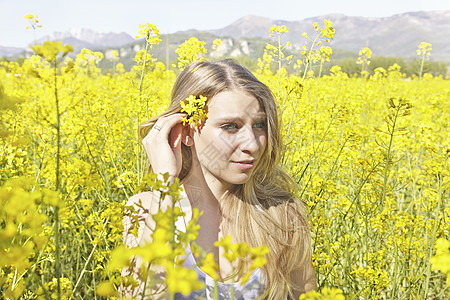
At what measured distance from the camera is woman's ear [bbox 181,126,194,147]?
1531mm

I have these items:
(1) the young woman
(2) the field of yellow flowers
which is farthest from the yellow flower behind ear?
(2) the field of yellow flowers

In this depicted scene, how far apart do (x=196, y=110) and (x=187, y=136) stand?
0.15m

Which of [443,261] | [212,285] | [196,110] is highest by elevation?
[196,110]

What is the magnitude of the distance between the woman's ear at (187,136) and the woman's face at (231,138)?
2.0 inches

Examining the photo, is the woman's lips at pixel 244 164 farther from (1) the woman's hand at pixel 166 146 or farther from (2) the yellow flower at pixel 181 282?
(2) the yellow flower at pixel 181 282

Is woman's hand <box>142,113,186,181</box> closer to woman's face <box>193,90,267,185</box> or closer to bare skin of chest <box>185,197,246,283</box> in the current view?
woman's face <box>193,90,267,185</box>

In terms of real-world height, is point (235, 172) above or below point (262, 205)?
above

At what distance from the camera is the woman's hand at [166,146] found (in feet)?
4.30

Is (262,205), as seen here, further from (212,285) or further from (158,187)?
(158,187)

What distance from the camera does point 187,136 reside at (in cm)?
154

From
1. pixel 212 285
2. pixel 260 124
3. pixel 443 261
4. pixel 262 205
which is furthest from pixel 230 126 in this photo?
pixel 443 261

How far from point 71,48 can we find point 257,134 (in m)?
0.90

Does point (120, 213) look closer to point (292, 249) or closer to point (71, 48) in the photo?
point (71, 48)

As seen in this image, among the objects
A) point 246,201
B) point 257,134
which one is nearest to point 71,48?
→ point 257,134
